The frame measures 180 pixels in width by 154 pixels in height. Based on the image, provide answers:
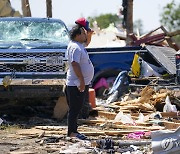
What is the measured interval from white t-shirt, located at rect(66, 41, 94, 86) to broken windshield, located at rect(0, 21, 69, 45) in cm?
326

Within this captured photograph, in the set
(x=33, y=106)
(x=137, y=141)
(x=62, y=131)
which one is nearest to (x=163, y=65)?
(x=33, y=106)

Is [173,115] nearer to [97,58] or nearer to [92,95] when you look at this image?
[92,95]

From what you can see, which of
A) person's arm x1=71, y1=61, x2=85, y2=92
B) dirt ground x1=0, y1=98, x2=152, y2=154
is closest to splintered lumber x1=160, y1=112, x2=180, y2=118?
dirt ground x1=0, y1=98, x2=152, y2=154

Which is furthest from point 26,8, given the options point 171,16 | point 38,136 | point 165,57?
point 171,16

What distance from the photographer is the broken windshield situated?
12117mm

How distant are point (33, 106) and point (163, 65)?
418 centimetres

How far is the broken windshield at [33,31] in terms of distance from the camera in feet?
39.8

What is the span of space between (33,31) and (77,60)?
14.1 ft

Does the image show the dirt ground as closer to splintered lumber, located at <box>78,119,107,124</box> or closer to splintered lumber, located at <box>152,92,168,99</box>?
splintered lumber, located at <box>78,119,107,124</box>

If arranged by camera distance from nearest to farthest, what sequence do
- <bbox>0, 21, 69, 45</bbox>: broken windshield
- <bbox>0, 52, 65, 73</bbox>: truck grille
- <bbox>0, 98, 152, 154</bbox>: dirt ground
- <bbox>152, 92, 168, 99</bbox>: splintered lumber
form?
<bbox>0, 98, 152, 154</bbox>: dirt ground, <bbox>0, 52, 65, 73</bbox>: truck grille, <bbox>0, 21, 69, 45</bbox>: broken windshield, <bbox>152, 92, 168, 99</bbox>: splintered lumber

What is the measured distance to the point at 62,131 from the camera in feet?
31.3

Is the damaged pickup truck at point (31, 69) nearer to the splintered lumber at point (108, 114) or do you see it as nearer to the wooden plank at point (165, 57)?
the splintered lumber at point (108, 114)

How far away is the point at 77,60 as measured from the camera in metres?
8.37

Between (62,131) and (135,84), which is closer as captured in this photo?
(62,131)
